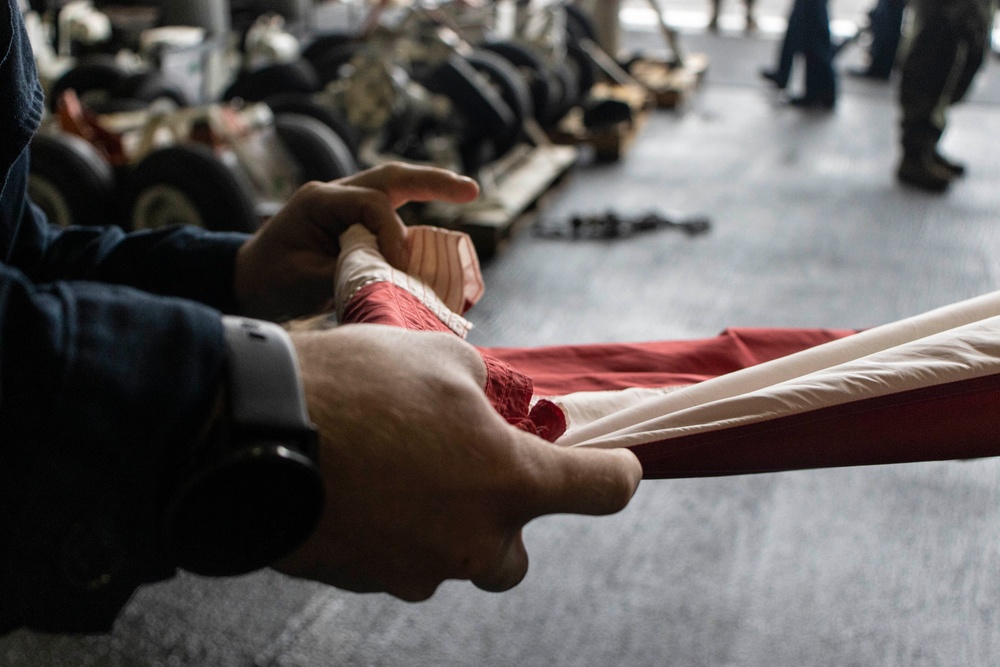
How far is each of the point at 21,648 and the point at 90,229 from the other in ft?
2.86

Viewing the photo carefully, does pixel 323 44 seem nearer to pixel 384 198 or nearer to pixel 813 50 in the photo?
pixel 813 50

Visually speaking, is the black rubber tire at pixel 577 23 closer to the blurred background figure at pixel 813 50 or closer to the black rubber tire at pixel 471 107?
the blurred background figure at pixel 813 50

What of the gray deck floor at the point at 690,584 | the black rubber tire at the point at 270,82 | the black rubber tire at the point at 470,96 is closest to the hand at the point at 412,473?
the gray deck floor at the point at 690,584

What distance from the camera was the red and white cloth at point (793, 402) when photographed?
765 mm

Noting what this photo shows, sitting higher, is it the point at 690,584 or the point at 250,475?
the point at 250,475

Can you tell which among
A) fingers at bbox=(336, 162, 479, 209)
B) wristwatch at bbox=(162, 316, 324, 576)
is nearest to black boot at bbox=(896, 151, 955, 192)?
fingers at bbox=(336, 162, 479, 209)

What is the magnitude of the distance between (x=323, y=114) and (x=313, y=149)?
0.38m

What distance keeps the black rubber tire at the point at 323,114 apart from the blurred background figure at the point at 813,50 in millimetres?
3218

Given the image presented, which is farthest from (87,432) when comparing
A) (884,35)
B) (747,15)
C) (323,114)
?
(747,15)

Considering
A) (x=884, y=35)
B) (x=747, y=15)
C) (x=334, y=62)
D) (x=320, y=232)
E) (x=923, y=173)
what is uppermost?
(x=320, y=232)

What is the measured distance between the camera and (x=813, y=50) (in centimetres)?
541

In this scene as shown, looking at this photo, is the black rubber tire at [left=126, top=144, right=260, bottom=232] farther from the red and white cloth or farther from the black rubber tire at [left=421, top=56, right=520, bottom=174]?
the red and white cloth

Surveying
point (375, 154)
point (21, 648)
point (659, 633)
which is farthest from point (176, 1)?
point (659, 633)

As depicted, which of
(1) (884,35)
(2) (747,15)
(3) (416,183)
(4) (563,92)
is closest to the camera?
(3) (416,183)
